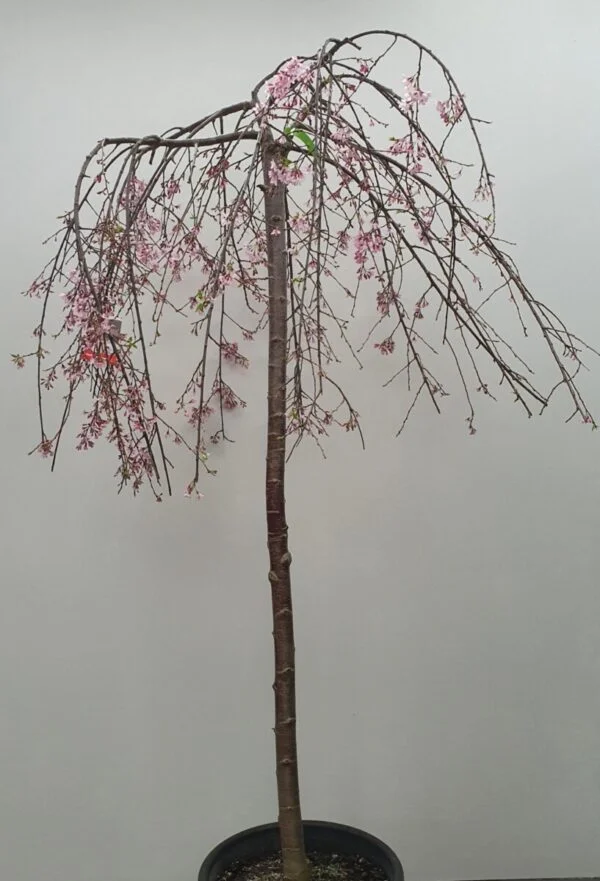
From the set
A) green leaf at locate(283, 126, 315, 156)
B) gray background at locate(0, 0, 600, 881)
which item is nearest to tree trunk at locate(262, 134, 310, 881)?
green leaf at locate(283, 126, 315, 156)

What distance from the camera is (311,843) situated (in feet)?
5.25

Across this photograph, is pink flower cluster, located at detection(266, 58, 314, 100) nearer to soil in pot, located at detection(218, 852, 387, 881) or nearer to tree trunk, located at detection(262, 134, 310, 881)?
tree trunk, located at detection(262, 134, 310, 881)

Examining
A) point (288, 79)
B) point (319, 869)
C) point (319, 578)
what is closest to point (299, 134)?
point (288, 79)

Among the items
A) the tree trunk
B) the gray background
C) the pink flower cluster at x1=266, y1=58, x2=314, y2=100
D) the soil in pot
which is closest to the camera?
the pink flower cluster at x1=266, y1=58, x2=314, y2=100

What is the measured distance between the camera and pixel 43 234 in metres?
1.90

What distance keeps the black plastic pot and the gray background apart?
35 cm

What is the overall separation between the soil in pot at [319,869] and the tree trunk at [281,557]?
14 centimetres

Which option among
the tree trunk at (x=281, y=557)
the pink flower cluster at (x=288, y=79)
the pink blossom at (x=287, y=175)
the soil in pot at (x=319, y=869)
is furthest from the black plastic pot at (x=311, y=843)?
the pink flower cluster at (x=288, y=79)

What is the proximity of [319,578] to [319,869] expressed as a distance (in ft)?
2.20

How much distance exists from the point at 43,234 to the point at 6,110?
321mm

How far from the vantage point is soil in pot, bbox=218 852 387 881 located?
149cm

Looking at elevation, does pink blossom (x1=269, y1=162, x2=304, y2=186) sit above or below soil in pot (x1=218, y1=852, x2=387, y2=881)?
above

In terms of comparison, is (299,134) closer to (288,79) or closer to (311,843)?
(288,79)

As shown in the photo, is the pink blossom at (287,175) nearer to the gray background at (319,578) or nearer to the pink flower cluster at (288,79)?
the pink flower cluster at (288,79)
